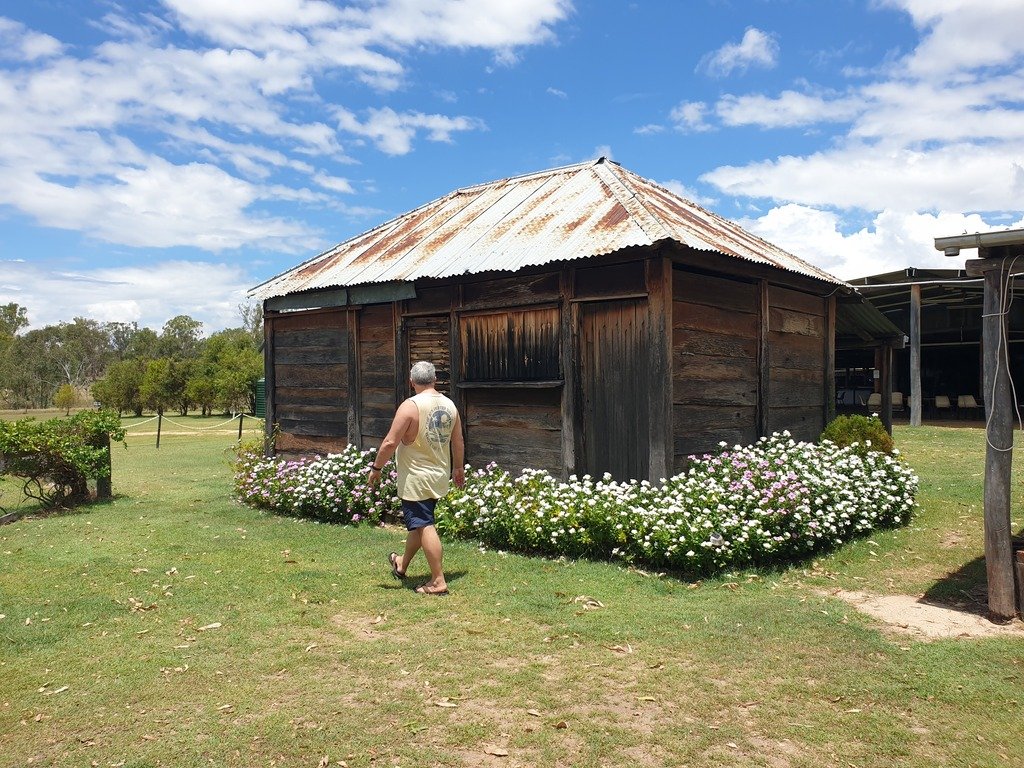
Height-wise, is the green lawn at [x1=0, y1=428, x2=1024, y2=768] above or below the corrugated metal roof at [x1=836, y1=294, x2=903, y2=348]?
below

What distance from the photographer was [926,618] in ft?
18.2

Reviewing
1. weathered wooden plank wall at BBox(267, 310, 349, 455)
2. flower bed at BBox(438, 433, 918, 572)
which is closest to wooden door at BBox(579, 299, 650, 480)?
flower bed at BBox(438, 433, 918, 572)

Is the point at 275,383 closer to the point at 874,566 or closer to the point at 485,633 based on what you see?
the point at 485,633

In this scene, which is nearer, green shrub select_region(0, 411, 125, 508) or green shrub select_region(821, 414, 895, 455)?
green shrub select_region(821, 414, 895, 455)

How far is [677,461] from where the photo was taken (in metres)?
8.42

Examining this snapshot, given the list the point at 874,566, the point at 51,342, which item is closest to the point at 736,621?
the point at 874,566

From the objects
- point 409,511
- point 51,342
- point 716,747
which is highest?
point 51,342

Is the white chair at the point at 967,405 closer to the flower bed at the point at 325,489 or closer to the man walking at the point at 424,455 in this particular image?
the flower bed at the point at 325,489

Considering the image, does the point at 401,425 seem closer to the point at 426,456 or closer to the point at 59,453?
the point at 426,456

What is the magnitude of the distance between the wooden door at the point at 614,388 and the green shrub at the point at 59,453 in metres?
7.06

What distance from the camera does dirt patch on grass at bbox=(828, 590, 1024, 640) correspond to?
17.1 feet

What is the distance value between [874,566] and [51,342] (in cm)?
8337

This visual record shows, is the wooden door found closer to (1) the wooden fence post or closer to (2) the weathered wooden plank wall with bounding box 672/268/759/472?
(2) the weathered wooden plank wall with bounding box 672/268/759/472

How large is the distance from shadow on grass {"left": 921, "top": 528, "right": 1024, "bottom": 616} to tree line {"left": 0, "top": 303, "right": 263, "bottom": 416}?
120 feet
